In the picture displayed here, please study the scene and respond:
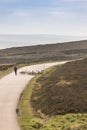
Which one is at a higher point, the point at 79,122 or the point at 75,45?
the point at 75,45

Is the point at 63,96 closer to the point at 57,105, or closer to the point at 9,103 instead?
the point at 57,105

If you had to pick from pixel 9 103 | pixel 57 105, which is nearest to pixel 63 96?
pixel 57 105

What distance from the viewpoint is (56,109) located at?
32.3 meters

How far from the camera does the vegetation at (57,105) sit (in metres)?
27.4

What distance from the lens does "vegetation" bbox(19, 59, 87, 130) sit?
2741cm

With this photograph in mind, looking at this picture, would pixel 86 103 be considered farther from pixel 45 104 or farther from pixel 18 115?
pixel 18 115

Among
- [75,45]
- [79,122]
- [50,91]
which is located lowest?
[79,122]

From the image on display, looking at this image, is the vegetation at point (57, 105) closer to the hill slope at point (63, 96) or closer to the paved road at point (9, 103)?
the hill slope at point (63, 96)

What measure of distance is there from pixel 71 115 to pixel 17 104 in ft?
23.0

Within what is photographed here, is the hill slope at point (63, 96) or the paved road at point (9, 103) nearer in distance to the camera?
the paved road at point (9, 103)

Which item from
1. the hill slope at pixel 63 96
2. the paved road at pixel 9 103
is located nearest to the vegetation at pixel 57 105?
the hill slope at pixel 63 96

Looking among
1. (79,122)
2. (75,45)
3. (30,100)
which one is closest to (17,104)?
(30,100)

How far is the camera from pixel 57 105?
33219mm

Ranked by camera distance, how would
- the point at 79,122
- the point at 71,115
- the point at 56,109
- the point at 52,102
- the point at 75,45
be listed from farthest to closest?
the point at 75,45 < the point at 52,102 < the point at 56,109 < the point at 71,115 < the point at 79,122
